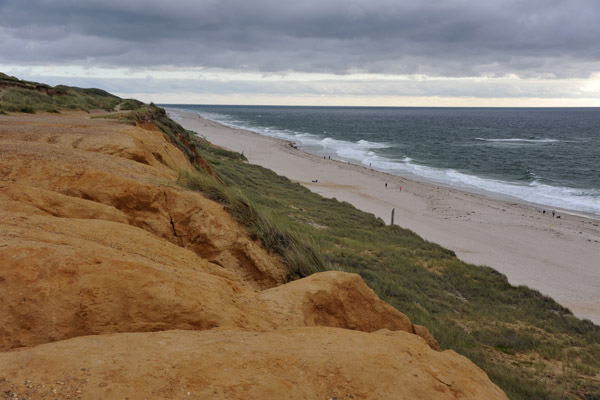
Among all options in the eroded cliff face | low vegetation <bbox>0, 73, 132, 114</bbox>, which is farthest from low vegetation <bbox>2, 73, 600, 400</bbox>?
low vegetation <bbox>0, 73, 132, 114</bbox>

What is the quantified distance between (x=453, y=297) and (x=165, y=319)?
10746 mm

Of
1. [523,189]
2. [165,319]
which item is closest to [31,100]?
[165,319]

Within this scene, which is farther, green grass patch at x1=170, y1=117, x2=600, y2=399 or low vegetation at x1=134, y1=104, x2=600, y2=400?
green grass patch at x1=170, y1=117, x2=600, y2=399

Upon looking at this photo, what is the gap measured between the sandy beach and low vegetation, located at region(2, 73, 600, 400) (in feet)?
11.5

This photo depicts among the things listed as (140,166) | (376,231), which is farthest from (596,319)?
(140,166)

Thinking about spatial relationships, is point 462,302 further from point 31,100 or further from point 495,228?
point 31,100

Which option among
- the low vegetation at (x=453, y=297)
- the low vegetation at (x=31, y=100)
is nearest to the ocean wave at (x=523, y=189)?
the low vegetation at (x=453, y=297)

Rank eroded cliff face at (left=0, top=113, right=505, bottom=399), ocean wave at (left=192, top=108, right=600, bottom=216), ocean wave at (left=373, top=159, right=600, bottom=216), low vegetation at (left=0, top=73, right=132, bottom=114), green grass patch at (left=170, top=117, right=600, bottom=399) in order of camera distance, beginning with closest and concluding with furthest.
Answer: eroded cliff face at (left=0, top=113, right=505, bottom=399), green grass patch at (left=170, top=117, right=600, bottom=399), low vegetation at (left=0, top=73, right=132, bottom=114), ocean wave at (left=373, top=159, right=600, bottom=216), ocean wave at (left=192, top=108, right=600, bottom=216)

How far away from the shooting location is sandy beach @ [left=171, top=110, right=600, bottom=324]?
59.6 feet

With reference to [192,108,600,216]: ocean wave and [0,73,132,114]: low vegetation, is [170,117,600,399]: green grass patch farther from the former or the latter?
[192,108,600,216]: ocean wave

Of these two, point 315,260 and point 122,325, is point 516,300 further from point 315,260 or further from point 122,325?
point 122,325

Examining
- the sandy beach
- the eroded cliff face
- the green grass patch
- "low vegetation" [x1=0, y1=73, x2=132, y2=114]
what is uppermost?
"low vegetation" [x1=0, y1=73, x2=132, y2=114]

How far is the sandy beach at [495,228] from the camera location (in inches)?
715

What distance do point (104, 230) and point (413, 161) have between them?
54.1 m
